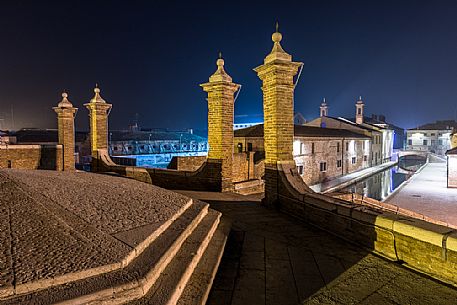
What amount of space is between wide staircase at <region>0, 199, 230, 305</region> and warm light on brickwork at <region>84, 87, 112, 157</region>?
910cm

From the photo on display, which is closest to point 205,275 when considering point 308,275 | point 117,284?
point 117,284

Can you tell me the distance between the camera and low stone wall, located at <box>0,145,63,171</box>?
40.8 feet

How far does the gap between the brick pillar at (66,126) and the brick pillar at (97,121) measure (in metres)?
1.45

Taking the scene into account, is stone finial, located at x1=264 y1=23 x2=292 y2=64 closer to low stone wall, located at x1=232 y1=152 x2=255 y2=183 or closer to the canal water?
low stone wall, located at x1=232 y1=152 x2=255 y2=183

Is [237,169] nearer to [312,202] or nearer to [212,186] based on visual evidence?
[212,186]

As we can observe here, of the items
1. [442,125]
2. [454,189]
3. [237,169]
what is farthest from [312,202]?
[442,125]

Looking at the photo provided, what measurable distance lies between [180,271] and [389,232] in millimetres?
2906

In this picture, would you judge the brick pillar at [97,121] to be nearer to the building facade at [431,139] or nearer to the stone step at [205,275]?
the stone step at [205,275]

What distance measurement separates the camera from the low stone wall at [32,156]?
12.4 meters

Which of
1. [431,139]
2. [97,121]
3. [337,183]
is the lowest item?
[337,183]

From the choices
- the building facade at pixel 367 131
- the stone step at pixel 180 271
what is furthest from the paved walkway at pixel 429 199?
the stone step at pixel 180 271

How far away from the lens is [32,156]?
524 inches

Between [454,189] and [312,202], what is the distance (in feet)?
76.8

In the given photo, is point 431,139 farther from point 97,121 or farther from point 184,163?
point 97,121
